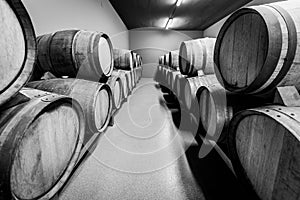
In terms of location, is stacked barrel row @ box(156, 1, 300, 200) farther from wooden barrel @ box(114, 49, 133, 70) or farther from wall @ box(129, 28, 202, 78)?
wall @ box(129, 28, 202, 78)

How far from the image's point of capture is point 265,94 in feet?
3.74

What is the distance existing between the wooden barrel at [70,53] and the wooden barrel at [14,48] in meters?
0.97

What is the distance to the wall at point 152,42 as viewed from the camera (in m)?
11.1

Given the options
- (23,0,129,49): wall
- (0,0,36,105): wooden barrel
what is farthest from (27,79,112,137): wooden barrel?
(23,0,129,49): wall

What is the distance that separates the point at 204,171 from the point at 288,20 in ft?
4.25

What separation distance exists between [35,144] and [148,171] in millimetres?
1009

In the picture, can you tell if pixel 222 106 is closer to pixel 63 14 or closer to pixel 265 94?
pixel 265 94

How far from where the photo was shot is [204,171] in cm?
159

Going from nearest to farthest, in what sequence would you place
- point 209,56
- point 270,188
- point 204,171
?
1. point 270,188
2. point 204,171
3. point 209,56

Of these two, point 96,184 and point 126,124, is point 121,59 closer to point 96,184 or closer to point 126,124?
point 126,124

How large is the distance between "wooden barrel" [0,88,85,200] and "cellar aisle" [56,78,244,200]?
31cm

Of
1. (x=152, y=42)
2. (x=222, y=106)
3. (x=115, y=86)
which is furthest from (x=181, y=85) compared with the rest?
(x=152, y=42)

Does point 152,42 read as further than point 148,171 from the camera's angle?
Yes

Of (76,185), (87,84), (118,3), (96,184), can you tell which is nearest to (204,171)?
(96,184)
